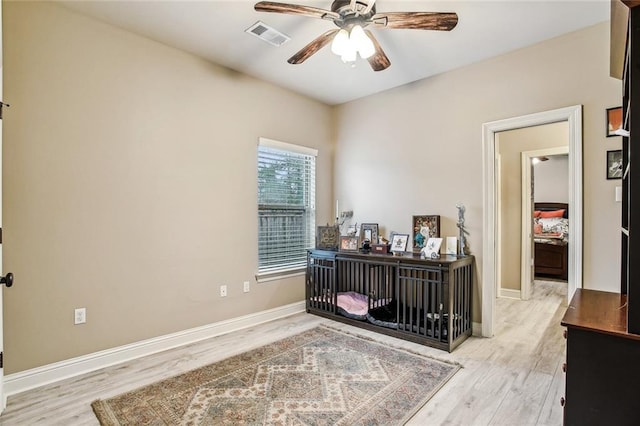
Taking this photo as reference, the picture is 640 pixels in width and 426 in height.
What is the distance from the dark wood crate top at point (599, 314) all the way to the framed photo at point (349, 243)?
2.20 m

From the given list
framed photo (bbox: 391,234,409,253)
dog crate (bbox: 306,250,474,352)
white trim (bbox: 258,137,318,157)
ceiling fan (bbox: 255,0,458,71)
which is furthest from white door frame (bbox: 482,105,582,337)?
white trim (bbox: 258,137,318,157)

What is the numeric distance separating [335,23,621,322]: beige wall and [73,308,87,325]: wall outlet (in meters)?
3.06

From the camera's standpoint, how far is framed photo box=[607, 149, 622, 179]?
102 inches

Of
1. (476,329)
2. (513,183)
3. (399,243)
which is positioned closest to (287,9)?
(399,243)

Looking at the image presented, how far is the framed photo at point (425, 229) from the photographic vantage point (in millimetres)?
3615

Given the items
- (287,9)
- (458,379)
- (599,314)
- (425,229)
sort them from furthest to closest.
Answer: (425,229) < (458,379) < (287,9) < (599,314)

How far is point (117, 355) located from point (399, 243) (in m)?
2.90

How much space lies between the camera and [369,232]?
419 cm

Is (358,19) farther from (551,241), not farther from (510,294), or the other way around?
(551,241)

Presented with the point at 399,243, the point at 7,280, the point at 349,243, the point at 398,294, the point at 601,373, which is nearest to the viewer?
the point at 601,373

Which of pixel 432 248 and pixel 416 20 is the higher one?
pixel 416 20

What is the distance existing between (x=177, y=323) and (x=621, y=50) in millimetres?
3802

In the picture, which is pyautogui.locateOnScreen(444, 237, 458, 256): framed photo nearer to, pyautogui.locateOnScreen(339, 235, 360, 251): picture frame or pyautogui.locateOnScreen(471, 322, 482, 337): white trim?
pyautogui.locateOnScreen(471, 322, 482, 337): white trim

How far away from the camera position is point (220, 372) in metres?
2.52
